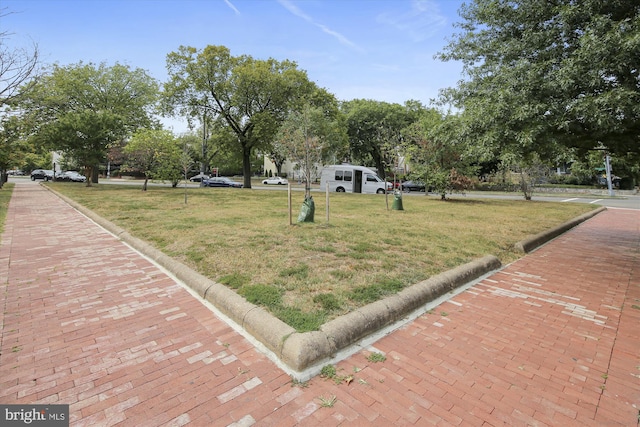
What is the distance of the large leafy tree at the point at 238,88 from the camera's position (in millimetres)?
22297

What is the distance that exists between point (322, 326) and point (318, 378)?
1.69 feet

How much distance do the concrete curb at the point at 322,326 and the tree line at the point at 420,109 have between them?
2492 mm

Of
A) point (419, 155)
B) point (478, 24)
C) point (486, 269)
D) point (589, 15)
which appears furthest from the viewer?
point (419, 155)

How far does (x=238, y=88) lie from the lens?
22281 millimetres

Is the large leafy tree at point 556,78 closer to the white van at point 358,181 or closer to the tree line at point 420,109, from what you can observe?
the tree line at point 420,109

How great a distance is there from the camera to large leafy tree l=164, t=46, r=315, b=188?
22.3 metres

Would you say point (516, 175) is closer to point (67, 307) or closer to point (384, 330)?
point (384, 330)

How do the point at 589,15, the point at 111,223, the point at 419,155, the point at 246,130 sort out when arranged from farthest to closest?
the point at 246,130 < the point at 419,155 < the point at 111,223 < the point at 589,15

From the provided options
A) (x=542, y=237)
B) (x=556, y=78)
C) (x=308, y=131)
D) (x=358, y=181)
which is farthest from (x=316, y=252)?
(x=358, y=181)

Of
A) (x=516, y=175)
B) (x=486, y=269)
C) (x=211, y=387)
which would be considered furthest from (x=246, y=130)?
(x=211, y=387)

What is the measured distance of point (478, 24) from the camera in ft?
20.9

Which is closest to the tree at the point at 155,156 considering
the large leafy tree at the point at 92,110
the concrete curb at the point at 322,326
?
the large leafy tree at the point at 92,110

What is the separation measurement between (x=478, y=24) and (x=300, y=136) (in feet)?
32.0

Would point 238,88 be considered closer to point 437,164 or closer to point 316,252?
point 437,164
